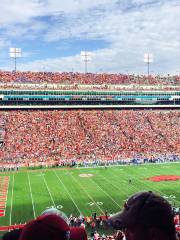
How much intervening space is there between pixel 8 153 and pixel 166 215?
41.1 meters

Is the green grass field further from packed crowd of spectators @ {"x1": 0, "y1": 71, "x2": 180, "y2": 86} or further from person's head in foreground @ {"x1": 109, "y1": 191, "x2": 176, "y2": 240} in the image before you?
packed crowd of spectators @ {"x1": 0, "y1": 71, "x2": 180, "y2": 86}

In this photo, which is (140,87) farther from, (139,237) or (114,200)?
(139,237)

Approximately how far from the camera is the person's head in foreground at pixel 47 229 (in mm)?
1756

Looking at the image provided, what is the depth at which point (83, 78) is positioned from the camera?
61969 millimetres

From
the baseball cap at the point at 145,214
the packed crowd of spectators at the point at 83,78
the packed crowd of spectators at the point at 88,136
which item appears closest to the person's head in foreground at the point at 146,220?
the baseball cap at the point at 145,214

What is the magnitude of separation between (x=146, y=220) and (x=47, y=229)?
0.43 metres

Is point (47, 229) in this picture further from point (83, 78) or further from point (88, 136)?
point (83, 78)

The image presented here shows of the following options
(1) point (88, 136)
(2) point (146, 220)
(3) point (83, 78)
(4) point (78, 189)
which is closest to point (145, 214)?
(2) point (146, 220)

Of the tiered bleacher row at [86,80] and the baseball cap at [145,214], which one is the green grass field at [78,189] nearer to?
the baseball cap at [145,214]

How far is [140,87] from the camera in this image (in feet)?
201

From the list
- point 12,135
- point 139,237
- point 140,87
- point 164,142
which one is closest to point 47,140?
point 12,135

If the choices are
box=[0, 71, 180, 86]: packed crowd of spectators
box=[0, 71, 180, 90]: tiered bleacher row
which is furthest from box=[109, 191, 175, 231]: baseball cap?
box=[0, 71, 180, 86]: packed crowd of spectators

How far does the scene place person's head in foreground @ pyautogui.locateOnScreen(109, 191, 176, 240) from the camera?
1814 mm

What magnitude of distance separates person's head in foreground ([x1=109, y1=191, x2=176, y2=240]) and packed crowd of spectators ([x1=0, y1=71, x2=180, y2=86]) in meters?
56.3
